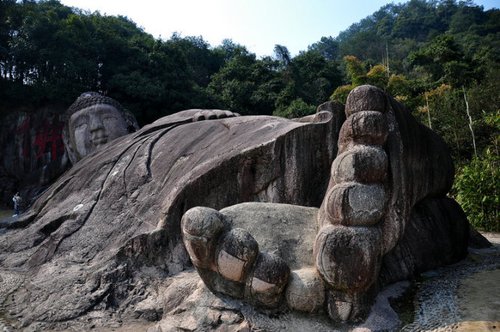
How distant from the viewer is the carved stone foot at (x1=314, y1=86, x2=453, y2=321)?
9.71 feet

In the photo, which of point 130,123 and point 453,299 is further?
point 130,123

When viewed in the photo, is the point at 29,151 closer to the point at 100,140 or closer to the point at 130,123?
the point at 130,123

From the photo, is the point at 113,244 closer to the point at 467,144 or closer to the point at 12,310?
the point at 12,310

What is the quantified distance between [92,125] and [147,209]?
10.8 ft

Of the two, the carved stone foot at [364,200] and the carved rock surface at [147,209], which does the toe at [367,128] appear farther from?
the carved rock surface at [147,209]

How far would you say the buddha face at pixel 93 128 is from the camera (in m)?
7.42

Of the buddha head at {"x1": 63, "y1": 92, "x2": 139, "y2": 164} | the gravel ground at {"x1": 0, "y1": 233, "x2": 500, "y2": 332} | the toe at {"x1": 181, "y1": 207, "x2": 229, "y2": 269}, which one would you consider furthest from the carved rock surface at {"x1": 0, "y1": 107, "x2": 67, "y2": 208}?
the toe at {"x1": 181, "y1": 207, "x2": 229, "y2": 269}

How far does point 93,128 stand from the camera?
24.4ft

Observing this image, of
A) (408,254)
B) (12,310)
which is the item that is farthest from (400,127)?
(12,310)

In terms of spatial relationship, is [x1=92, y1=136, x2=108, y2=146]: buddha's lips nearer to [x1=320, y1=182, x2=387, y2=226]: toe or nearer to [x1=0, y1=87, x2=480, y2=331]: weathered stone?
[x1=0, y1=87, x2=480, y2=331]: weathered stone

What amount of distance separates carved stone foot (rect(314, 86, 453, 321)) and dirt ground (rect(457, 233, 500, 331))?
682 mm

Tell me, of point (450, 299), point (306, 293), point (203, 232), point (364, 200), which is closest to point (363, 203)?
point (364, 200)

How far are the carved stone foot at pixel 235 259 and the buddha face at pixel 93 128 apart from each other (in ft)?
15.6

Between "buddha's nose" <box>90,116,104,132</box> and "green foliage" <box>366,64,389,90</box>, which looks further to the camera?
"green foliage" <box>366,64,389,90</box>
